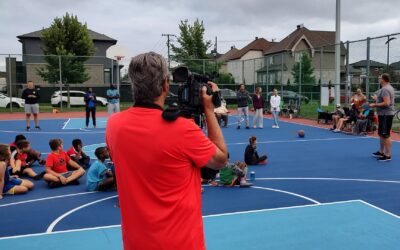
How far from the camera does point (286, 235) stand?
4906 millimetres

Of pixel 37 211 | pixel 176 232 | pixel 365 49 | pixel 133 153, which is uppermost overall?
pixel 365 49

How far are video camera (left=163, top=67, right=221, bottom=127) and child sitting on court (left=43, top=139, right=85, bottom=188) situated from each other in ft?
20.6

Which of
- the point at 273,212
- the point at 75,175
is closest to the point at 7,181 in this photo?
the point at 75,175

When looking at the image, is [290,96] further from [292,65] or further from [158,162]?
[158,162]

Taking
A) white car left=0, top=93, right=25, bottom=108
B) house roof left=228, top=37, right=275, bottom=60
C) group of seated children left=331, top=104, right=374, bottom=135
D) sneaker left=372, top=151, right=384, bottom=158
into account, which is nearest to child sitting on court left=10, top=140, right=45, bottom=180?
sneaker left=372, top=151, right=384, bottom=158

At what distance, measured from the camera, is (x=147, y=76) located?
6.26 ft

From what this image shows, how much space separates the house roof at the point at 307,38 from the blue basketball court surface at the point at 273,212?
153 ft

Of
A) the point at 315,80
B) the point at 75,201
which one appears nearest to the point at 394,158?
the point at 75,201

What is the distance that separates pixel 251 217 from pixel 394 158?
6.27 meters

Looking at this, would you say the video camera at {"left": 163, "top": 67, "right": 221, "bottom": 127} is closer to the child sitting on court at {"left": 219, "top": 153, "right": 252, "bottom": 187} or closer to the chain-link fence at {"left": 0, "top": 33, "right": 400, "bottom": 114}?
the child sitting on court at {"left": 219, "top": 153, "right": 252, "bottom": 187}

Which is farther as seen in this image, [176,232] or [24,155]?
[24,155]

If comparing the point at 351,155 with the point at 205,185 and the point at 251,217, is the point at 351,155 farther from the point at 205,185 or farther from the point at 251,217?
the point at 251,217

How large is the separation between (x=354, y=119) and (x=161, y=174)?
14741mm

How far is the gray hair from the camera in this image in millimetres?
1909
